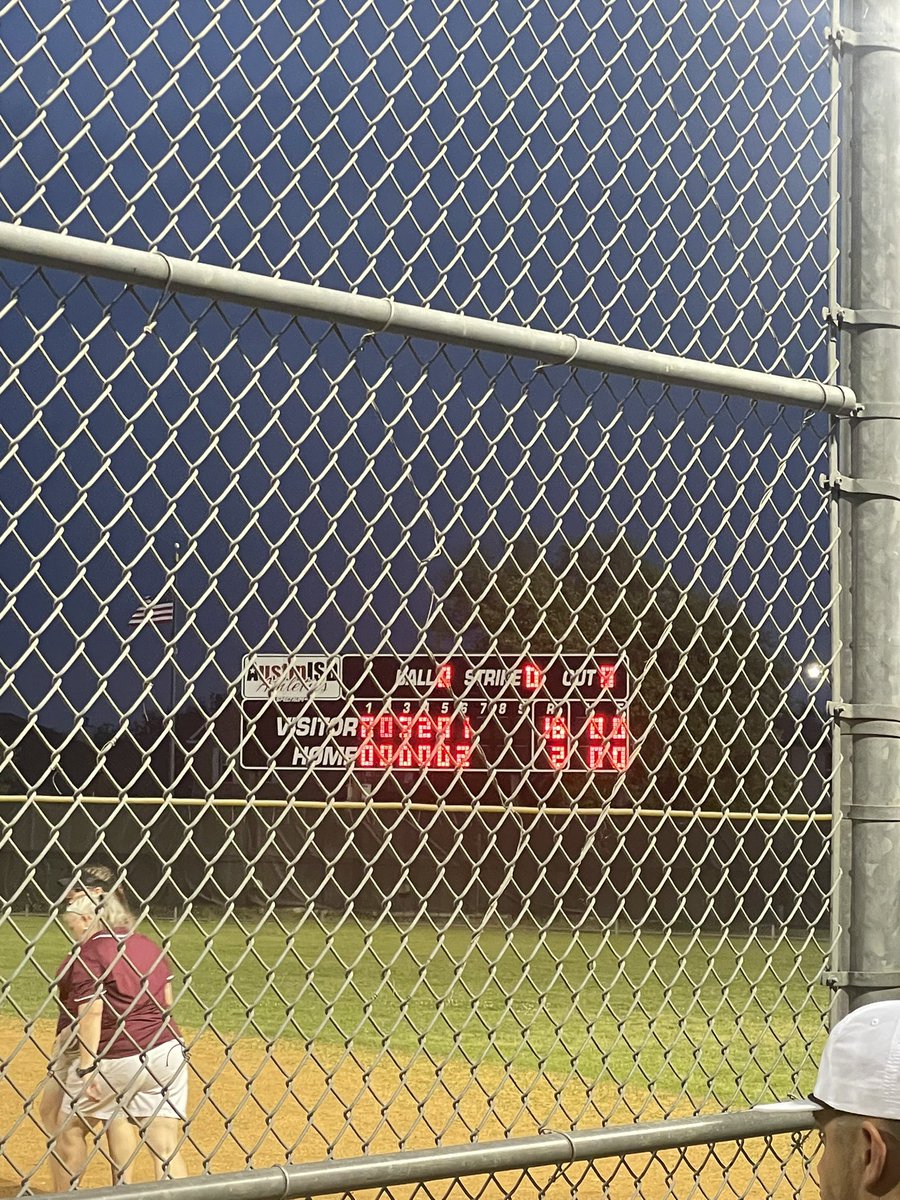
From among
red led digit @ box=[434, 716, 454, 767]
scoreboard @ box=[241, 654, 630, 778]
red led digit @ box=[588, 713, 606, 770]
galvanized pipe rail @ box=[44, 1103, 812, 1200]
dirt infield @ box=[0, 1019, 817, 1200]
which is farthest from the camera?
dirt infield @ box=[0, 1019, 817, 1200]

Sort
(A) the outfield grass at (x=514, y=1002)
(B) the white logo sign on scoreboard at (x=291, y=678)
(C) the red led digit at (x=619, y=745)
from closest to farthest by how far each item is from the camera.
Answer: (B) the white logo sign on scoreboard at (x=291, y=678)
(C) the red led digit at (x=619, y=745)
(A) the outfield grass at (x=514, y=1002)

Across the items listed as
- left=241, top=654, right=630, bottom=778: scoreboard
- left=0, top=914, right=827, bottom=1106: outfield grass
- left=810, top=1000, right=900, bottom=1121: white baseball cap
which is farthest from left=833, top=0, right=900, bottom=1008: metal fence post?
left=0, top=914, right=827, bottom=1106: outfield grass

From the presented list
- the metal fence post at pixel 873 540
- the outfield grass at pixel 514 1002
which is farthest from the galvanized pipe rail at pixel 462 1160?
the outfield grass at pixel 514 1002

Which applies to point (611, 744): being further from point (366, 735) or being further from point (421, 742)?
point (421, 742)

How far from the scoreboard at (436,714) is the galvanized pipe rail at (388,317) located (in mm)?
591

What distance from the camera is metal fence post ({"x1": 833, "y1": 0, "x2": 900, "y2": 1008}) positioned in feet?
10.8

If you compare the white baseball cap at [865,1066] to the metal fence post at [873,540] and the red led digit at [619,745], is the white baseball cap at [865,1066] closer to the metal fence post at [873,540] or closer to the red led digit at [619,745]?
the metal fence post at [873,540]

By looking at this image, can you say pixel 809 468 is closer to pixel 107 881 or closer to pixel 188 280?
pixel 188 280

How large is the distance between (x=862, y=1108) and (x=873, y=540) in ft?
6.20

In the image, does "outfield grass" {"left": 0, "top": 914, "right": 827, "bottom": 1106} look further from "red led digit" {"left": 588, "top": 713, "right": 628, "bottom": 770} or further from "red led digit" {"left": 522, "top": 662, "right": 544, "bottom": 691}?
"red led digit" {"left": 522, "top": 662, "right": 544, "bottom": 691}

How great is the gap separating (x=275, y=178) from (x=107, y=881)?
4.20 metres

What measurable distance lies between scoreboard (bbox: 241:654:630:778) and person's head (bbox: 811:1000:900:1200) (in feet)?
2.03

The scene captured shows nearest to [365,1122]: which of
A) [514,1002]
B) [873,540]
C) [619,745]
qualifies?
[514,1002]

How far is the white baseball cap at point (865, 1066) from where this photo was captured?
162 centimetres
